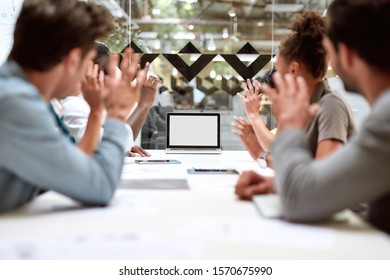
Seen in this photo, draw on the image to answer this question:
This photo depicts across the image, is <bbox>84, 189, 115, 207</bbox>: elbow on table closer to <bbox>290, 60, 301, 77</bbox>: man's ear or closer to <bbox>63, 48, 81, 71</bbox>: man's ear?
<bbox>63, 48, 81, 71</bbox>: man's ear

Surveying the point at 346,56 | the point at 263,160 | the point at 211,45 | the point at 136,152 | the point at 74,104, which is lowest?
the point at 136,152

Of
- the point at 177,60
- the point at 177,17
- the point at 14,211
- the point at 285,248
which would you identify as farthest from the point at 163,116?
the point at 285,248

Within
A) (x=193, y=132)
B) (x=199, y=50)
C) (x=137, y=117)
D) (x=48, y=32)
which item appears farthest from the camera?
(x=199, y=50)

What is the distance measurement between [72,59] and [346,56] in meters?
0.61

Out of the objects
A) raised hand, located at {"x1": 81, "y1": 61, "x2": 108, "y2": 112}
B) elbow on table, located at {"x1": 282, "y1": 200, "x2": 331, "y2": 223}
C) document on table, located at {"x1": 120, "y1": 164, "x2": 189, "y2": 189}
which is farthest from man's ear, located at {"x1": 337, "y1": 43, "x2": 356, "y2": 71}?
raised hand, located at {"x1": 81, "y1": 61, "x2": 108, "y2": 112}

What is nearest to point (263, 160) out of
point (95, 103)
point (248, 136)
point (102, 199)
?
point (248, 136)

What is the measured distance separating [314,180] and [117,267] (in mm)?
411

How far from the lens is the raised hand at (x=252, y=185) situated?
129 cm

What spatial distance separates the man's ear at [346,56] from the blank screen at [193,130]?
2.16m

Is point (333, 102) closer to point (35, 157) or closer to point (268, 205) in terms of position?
point (268, 205)

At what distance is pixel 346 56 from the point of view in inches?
40.3

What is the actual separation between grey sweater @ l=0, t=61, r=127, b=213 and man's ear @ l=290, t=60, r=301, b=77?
92cm

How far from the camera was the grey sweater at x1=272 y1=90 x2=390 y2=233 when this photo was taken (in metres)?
0.92

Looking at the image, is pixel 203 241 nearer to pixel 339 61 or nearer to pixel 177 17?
pixel 339 61
